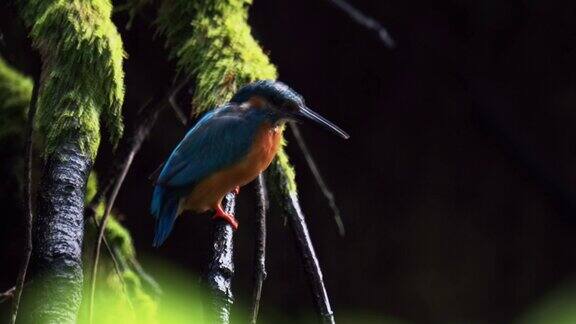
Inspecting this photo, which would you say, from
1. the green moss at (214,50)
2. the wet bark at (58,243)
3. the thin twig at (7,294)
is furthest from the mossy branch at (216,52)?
the wet bark at (58,243)

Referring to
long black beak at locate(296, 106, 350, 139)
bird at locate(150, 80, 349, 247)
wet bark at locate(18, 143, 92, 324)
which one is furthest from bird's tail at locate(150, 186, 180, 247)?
wet bark at locate(18, 143, 92, 324)

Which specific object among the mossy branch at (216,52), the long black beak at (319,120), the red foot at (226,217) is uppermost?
the mossy branch at (216,52)

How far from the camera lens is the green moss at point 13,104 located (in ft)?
9.11

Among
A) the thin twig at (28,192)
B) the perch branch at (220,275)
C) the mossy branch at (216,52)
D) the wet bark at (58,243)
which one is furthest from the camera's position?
the mossy branch at (216,52)

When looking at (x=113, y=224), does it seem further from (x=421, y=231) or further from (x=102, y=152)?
(x=421, y=231)

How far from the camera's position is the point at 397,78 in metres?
5.30

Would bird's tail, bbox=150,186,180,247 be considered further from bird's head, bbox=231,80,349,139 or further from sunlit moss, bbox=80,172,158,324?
bird's head, bbox=231,80,349,139

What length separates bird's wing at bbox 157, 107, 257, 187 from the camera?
2357 mm

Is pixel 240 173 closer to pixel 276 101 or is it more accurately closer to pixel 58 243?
pixel 276 101

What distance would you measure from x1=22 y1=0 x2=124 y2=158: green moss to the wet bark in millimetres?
142

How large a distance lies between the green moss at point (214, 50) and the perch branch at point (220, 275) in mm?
302

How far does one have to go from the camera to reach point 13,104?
2799mm

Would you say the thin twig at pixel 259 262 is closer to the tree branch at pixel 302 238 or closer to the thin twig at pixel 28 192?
the tree branch at pixel 302 238

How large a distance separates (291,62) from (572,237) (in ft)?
5.86
